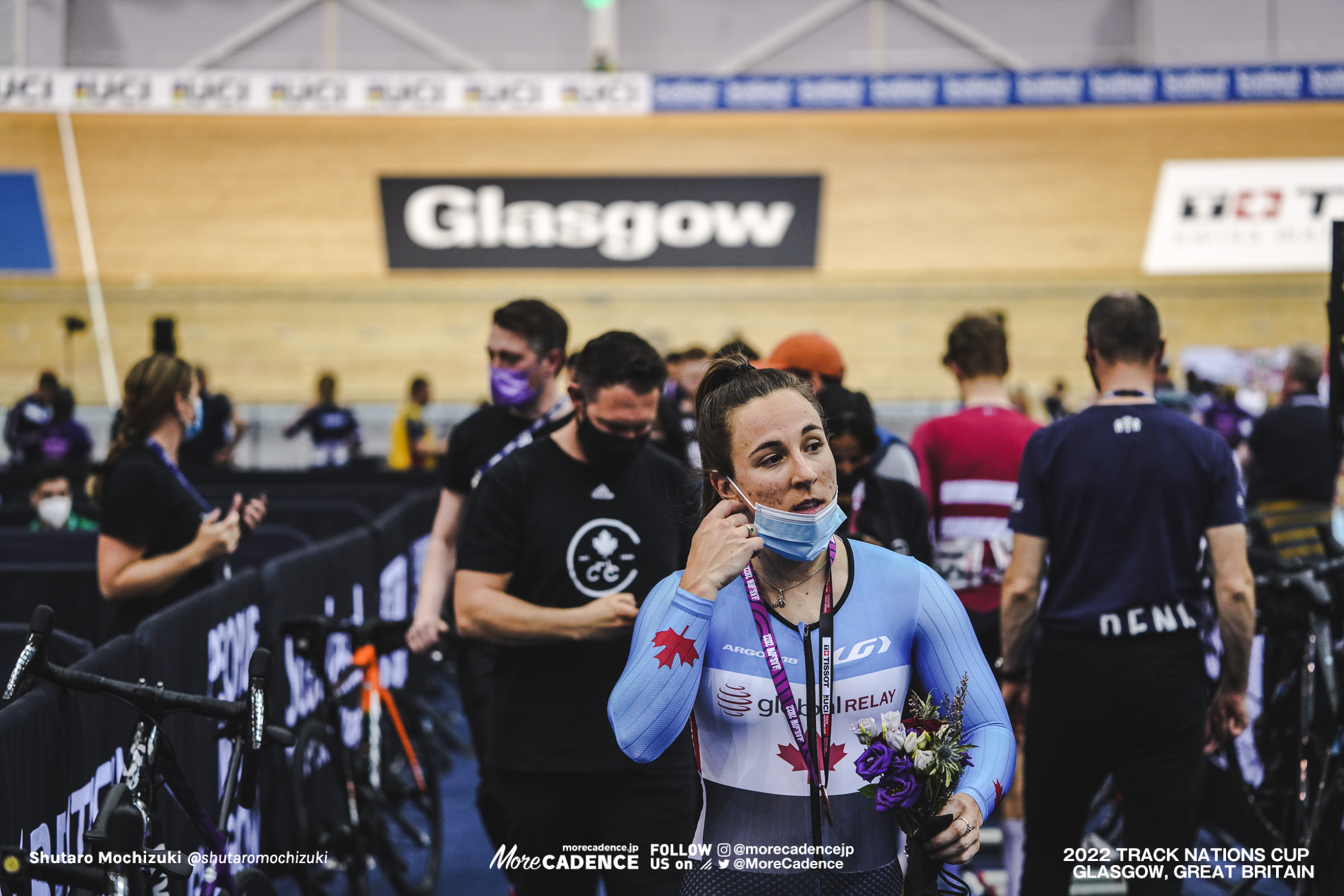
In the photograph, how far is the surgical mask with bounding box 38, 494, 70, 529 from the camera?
7.57 meters

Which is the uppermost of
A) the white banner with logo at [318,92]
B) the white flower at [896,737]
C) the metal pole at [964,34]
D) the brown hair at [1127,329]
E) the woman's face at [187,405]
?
the metal pole at [964,34]

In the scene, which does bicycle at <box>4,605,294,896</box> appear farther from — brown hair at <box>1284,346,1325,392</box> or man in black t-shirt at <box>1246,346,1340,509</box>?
brown hair at <box>1284,346,1325,392</box>

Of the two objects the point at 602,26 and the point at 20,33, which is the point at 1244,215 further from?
the point at 20,33

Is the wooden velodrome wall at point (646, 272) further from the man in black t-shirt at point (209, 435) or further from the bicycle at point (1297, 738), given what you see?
the bicycle at point (1297, 738)

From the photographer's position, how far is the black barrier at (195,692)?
9.37ft

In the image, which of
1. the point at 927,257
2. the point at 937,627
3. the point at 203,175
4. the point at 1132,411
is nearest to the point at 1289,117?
the point at 927,257

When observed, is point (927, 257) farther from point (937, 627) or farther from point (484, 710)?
point (937, 627)

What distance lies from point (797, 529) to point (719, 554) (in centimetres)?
16

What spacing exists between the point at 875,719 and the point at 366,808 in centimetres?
321

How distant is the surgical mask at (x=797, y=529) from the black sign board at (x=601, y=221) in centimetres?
1877

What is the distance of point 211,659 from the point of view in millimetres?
4195

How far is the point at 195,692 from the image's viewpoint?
161 inches

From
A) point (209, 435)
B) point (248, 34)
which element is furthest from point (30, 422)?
point (248, 34)

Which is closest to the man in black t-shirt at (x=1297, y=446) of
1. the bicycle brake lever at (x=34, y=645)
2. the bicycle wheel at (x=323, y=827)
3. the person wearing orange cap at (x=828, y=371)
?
the person wearing orange cap at (x=828, y=371)
